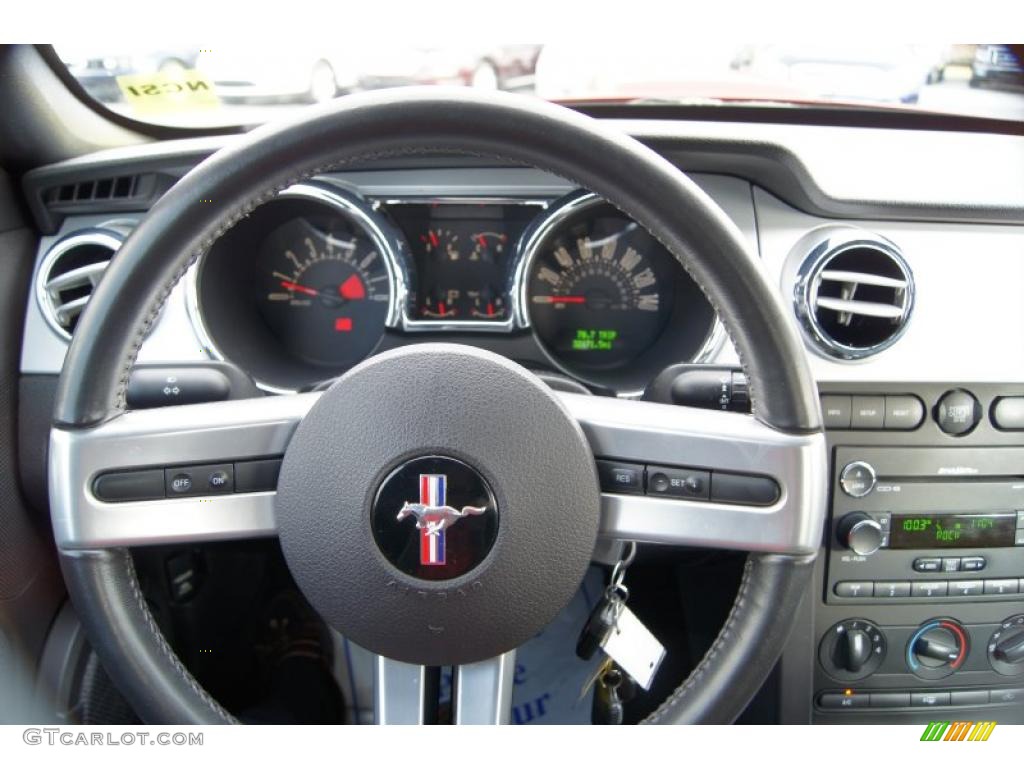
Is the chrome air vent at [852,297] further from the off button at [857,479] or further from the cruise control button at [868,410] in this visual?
the off button at [857,479]

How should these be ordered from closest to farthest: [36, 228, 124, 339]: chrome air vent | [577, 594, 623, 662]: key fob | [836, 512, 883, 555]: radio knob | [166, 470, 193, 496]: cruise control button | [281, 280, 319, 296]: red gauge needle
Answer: [166, 470, 193, 496]: cruise control button → [577, 594, 623, 662]: key fob → [836, 512, 883, 555]: radio knob → [36, 228, 124, 339]: chrome air vent → [281, 280, 319, 296]: red gauge needle

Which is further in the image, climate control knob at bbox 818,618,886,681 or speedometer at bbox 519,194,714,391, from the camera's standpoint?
speedometer at bbox 519,194,714,391

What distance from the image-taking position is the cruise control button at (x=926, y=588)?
1.48 m

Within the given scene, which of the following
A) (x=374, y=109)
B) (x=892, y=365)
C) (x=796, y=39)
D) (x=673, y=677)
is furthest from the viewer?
(x=673, y=677)

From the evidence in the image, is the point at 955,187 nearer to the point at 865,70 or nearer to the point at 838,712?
the point at 865,70

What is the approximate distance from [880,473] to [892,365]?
183 mm

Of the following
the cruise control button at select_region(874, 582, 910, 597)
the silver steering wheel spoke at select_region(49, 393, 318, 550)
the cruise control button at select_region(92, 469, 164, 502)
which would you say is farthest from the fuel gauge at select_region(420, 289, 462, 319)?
the cruise control button at select_region(874, 582, 910, 597)

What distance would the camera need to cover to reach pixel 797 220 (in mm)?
1477

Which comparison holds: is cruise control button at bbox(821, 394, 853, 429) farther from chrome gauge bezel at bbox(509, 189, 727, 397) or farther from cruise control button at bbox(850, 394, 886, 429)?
chrome gauge bezel at bbox(509, 189, 727, 397)

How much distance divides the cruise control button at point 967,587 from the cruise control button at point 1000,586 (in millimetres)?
11

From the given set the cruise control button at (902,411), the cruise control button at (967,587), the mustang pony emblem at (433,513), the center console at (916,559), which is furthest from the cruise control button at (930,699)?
the mustang pony emblem at (433,513)

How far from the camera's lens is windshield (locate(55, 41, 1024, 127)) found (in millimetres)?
1574

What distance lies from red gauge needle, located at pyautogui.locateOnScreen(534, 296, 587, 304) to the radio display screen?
70cm

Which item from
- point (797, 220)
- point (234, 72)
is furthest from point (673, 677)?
point (234, 72)
